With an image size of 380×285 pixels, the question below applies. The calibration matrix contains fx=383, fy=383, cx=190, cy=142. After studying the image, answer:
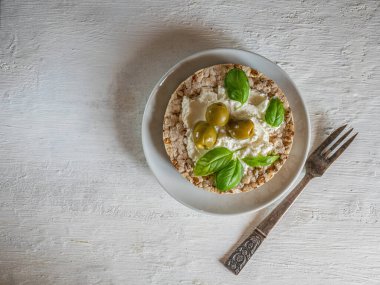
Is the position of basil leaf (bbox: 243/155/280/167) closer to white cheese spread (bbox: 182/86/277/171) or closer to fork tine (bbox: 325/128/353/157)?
white cheese spread (bbox: 182/86/277/171)

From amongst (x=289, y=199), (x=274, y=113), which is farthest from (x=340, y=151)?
(x=274, y=113)

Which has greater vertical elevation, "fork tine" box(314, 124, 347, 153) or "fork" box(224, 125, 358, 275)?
"fork tine" box(314, 124, 347, 153)

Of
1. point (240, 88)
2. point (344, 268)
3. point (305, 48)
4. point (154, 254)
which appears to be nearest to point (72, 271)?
point (154, 254)

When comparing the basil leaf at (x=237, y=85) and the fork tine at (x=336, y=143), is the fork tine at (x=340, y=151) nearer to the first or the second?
the fork tine at (x=336, y=143)

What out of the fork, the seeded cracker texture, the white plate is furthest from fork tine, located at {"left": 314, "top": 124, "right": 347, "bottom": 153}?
the seeded cracker texture

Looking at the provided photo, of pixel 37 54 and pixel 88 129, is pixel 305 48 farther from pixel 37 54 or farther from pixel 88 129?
pixel 37 54
